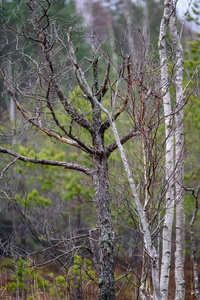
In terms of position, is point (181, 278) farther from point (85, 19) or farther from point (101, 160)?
point (85, 19)

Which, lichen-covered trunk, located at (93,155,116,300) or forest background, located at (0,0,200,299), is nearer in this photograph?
forest background, located at (0,0,200,299)

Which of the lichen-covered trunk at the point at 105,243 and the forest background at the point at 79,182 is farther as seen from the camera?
the lichen-covered trunk at the point at 105,243

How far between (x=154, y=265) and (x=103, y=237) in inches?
56.4

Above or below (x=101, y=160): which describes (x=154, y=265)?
below

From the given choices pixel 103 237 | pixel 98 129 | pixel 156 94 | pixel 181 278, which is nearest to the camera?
pixel 156 94

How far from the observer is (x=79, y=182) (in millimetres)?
7801

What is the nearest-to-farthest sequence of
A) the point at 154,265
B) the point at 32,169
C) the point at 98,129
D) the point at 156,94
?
the point at 154,265 < the point at 156,94 < the point at 98,129 < the point at 32,169

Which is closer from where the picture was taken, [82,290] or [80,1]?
[80,1]

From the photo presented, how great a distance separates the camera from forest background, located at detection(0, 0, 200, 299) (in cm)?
410

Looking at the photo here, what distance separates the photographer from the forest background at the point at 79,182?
13.4 feet

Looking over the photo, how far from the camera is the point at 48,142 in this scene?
8992 mm

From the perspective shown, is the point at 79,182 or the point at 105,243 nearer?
the point at 105,243

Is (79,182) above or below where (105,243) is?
above

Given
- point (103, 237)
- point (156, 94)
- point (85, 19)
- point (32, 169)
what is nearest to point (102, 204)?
point (103, 237)
